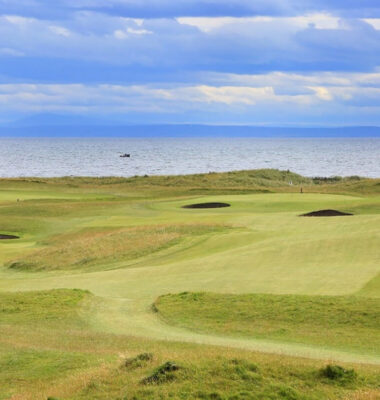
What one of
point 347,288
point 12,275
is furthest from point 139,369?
point 12,275

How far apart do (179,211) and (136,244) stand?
17.3 m

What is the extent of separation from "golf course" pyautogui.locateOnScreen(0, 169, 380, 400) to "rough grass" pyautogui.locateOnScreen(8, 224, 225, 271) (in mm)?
113

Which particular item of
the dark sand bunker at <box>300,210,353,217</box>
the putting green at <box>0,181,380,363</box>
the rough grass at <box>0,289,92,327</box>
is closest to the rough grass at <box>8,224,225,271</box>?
the putting green at <box>0,181,380,363</box>

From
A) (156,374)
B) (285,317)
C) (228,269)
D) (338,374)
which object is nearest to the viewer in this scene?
(338,374)

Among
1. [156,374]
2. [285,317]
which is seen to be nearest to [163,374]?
[156,374]

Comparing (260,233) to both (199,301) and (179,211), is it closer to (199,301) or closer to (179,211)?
(199,301)

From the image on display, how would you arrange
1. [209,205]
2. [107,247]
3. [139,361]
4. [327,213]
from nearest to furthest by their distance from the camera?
[139,361] < [107,247] < [327,213] < [209,205]

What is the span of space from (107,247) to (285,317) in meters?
18.6

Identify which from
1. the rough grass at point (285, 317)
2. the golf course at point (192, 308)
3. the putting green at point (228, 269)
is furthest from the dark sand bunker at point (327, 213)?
the rough grass at point (285, 317)

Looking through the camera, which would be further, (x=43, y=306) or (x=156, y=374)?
(x=43, y=306)

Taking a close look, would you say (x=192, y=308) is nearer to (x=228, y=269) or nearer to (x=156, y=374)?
(x=228, y=269)

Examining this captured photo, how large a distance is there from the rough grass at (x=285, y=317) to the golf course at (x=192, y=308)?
0.16ft

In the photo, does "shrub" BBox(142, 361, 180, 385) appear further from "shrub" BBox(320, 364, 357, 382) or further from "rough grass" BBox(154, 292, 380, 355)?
"rough grass" BBox(154, 292, 380, 355)

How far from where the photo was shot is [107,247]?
37.0 metres
